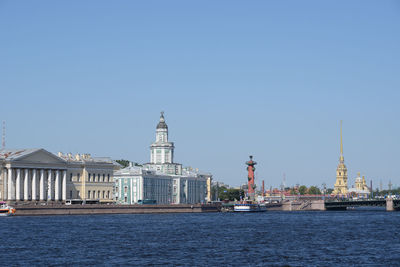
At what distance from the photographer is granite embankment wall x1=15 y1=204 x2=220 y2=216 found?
10319 centimetres

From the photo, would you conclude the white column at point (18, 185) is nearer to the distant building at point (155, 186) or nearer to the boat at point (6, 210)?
the boat at point (6, 210)

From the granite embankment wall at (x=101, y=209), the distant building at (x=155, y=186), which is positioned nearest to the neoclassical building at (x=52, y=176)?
the distant building at (x=155, y=186)

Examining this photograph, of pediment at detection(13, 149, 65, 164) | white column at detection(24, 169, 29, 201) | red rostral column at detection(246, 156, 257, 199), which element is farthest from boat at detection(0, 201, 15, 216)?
red rostral column at detection(246, 156, 257, 199)

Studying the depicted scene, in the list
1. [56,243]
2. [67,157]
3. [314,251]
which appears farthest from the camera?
[67,157]

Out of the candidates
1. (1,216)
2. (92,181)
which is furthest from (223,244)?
(92,181)

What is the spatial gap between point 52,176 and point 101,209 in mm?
11250

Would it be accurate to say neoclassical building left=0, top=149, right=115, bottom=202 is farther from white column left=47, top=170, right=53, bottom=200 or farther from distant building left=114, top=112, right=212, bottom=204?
distant building left=114, top=112, right=212, bottom=204

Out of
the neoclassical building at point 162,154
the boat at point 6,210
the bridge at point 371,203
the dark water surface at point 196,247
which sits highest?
the neoclassical building at point 162,154

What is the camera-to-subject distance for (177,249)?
168 ft

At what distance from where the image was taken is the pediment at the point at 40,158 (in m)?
115

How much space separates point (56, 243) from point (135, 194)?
84590 mm

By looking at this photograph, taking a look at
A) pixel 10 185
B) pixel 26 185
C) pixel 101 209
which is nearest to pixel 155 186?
pixel 101 209

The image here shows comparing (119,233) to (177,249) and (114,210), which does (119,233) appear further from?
(114,210)

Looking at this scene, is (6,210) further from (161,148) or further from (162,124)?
(162,124)
